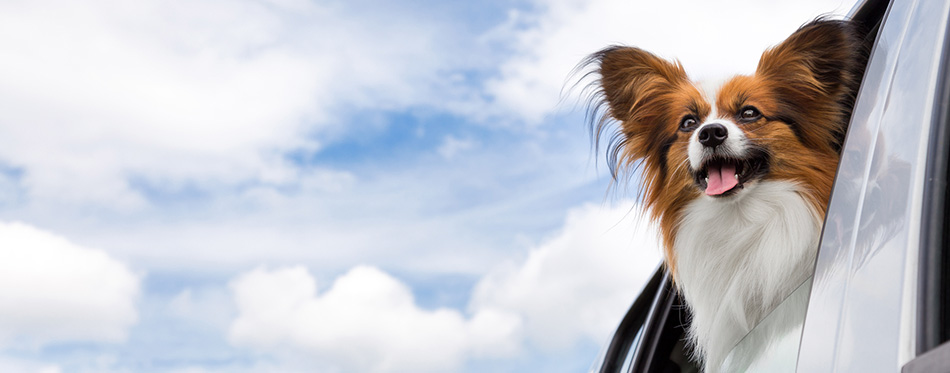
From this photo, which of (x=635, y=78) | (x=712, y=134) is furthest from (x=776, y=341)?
(x=635, y=78)

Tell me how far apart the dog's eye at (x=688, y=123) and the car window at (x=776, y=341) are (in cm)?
72

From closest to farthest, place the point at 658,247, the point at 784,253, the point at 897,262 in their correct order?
the point at 897,262 < the point at 784,253 < the point at 658,247

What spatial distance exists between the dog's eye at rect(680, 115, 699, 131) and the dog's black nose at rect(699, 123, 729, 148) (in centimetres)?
19

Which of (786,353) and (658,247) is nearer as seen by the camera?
(786,353)

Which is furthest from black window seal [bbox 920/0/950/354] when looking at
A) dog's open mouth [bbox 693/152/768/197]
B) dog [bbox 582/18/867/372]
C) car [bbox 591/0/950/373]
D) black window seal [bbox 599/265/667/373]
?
black window seal [bbox 599/265/667/373]

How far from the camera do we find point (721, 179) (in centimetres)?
227

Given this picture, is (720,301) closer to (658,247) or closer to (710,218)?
(710,218)

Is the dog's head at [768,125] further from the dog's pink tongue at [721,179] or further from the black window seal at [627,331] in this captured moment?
the black window seal at [627,331]

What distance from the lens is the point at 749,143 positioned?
218cm

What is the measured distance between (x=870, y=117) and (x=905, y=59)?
97 millimetres

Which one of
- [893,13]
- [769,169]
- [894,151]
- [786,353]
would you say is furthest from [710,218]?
[894,151]

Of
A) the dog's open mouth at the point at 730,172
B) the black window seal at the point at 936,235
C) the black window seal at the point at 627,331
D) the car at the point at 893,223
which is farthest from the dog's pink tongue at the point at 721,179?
the black window seal at the point at 936,235

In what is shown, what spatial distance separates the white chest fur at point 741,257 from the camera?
206 centimetres

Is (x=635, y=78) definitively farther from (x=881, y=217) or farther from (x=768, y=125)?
(x=881, y=217)
